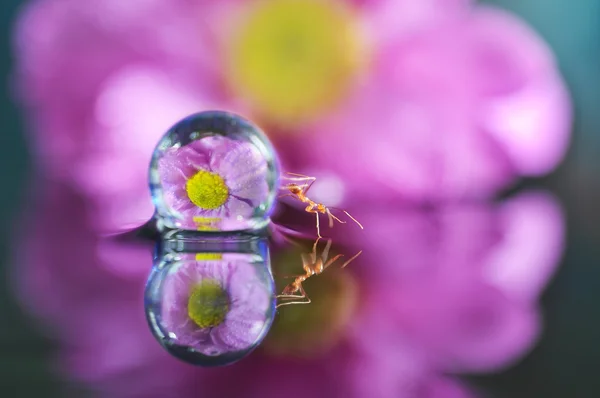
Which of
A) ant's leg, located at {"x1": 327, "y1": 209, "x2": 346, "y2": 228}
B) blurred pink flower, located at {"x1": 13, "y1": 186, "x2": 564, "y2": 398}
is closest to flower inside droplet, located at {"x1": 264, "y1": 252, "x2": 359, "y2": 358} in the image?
blurred pink flower, located at {"x1": 13, "y1": 186, "x2": 564, "y2": 398}

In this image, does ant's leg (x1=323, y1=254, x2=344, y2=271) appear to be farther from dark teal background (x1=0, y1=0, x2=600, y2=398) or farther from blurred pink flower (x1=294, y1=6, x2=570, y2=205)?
blurred pink flower (x1=294, y1=6, x2=570, y2=205)

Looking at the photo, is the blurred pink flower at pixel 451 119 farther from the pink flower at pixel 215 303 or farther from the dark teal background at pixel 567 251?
the pink flower at pixel 215 303

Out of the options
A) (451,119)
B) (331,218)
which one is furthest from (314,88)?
(331,218)

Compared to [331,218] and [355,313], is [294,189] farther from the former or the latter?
[355,313]

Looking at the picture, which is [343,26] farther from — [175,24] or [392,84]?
[175,24]

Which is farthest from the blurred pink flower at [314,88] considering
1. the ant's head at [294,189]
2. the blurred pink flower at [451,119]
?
the ant's head at [294,189]

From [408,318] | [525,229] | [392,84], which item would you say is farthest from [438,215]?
[408,318]

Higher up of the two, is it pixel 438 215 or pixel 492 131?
pixel 492 131
